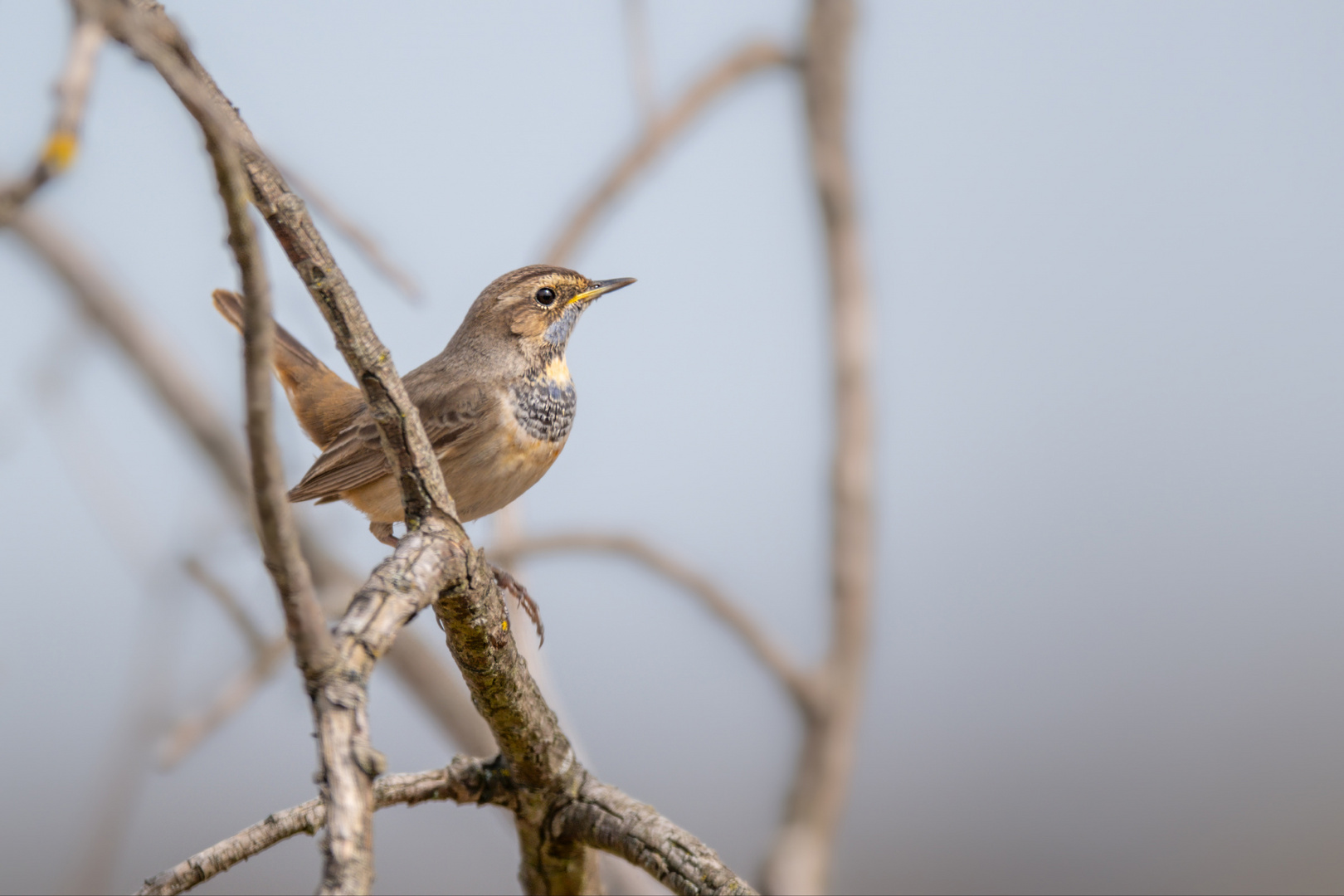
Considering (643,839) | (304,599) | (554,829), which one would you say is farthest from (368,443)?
(304,599)

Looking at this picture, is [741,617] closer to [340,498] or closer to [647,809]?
[340,498]

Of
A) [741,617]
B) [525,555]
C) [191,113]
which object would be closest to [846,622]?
[741,617]

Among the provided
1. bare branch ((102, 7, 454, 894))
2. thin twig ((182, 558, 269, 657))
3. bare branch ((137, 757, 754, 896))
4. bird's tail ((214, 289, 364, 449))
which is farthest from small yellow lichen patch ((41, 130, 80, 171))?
bird's tail ((214, 289, 364, 449))

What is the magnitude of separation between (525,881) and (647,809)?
1.47 feet

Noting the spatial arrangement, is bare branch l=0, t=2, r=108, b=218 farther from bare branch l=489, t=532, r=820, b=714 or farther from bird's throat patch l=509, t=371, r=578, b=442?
bare branch l=489, t=532, r=820, b=714

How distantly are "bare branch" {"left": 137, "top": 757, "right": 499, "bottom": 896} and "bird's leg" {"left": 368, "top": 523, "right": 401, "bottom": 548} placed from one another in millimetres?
838

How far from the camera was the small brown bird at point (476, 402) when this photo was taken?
2723 millimetres

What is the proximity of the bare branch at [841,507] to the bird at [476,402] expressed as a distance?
2131 millimetres

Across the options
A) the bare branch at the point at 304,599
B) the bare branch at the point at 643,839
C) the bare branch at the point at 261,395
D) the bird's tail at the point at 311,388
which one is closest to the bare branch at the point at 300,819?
the bare branch at the point at 643,839

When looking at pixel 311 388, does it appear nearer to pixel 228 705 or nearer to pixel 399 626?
pixel 228 705

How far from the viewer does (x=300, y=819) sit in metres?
1.71

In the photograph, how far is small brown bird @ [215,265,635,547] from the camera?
2.72 m

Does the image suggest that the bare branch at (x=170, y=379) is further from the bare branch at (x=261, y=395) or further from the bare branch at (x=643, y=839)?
the bare branch at (x=261, y=395)

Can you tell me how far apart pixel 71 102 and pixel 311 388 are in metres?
2.29
